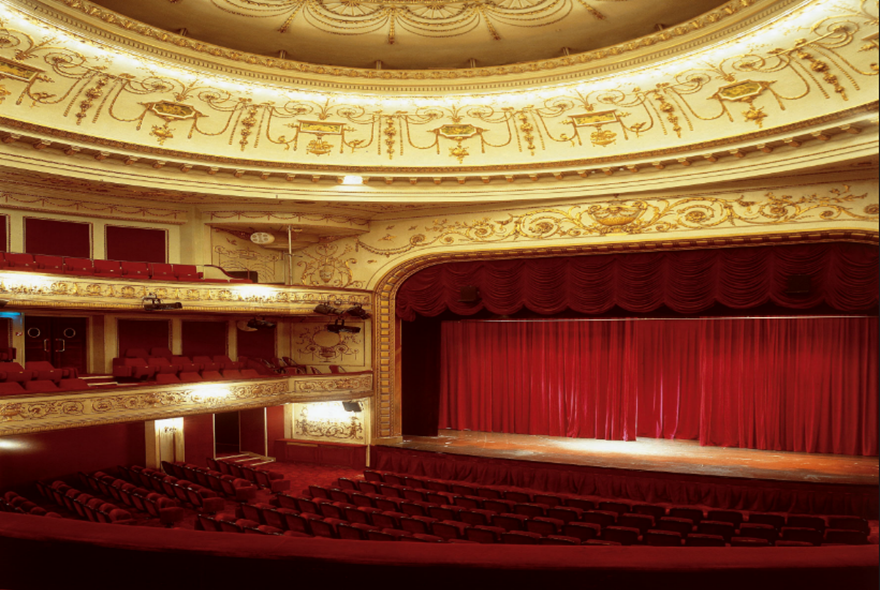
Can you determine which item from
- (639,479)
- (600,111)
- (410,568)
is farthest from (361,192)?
(410,568)

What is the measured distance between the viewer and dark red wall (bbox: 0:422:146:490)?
1212cm

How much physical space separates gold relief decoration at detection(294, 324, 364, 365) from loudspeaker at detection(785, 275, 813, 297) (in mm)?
9018

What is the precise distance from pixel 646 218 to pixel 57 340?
12.2 metres

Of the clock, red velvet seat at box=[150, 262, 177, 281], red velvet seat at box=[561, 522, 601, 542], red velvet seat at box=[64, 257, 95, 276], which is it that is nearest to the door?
red velvet seat at box=[64, 257, 95, 276]

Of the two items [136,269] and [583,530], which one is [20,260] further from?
[583,530]

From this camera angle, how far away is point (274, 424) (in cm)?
1577

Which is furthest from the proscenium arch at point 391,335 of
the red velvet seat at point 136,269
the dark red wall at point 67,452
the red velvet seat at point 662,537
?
the red velvet seat at point 662,537

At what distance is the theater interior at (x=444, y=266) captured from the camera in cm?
A: 1022

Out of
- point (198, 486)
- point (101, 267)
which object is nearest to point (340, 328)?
point (198, 486)

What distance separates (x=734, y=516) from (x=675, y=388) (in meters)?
6.22

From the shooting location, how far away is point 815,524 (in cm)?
838

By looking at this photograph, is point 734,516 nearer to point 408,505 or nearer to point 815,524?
point 815,524

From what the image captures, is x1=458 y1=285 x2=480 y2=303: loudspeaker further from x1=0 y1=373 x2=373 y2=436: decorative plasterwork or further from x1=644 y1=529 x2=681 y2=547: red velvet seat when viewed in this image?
x1=644 y1=529 x2=681 y2=547: red velvet seat

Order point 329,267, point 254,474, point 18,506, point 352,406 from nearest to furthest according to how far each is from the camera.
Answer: point 18,506
point 254,474
point 352,406
point 329,267
